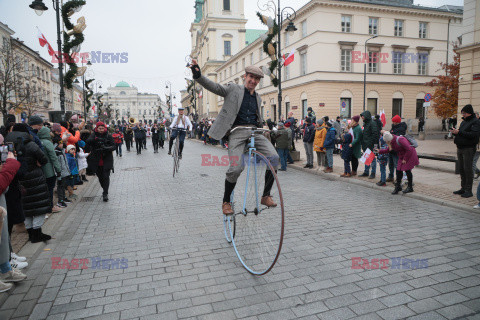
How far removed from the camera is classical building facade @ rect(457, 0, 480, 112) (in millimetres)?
17984

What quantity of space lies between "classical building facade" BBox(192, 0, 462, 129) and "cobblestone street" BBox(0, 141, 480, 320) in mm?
30702

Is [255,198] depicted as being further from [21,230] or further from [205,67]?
[205,67]

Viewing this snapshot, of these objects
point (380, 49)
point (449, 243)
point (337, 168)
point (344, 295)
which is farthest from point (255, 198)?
point (380, 49)

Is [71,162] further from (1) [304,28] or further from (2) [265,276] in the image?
(1) [304,28]

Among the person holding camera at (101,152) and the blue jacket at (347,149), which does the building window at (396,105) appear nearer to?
the blue jacket at (347,149)

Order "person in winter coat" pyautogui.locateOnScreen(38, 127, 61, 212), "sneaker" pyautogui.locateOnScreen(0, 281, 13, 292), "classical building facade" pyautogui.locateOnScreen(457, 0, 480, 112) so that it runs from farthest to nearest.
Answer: "classical building facade" pyautogui.locateOnScreen(457, 0, 480, 112) < "person in winter coat" pyautogui.locateOnScreen(38, 127, 61, 212) < "sneaker" pyautogui.locateOnScreen(0, 281, 13, 292)

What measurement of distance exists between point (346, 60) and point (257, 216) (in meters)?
36.6

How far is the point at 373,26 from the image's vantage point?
3716cm

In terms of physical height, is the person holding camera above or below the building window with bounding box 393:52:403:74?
below

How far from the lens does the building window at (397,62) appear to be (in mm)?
38062

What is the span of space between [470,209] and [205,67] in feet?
246

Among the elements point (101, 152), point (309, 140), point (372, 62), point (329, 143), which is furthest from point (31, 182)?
point (372, 62)

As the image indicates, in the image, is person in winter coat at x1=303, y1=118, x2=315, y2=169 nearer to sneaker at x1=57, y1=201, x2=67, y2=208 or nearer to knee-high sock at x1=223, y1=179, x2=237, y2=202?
sneaker at x1=57, y1=201, x2=67, y2=208

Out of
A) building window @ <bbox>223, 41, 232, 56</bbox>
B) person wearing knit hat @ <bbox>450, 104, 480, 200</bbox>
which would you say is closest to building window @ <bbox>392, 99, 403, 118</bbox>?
person wearing knit hat @ <bbox>450, 104, 480, 200</bbox>
